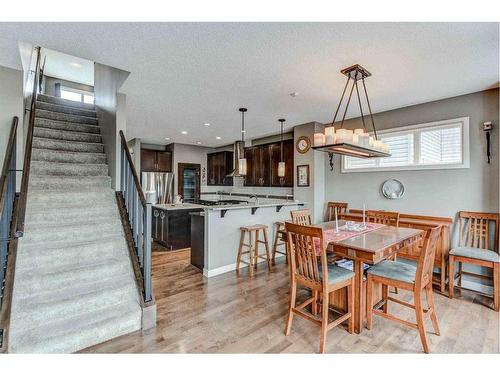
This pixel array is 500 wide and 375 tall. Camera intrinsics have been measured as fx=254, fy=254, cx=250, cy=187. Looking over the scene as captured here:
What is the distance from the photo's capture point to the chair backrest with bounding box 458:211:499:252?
10.5 ft

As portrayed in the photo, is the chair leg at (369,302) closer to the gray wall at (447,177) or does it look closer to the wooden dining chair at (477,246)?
the wooden dining chair at (477,246)

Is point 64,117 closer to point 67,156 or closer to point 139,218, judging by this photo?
point 67,156

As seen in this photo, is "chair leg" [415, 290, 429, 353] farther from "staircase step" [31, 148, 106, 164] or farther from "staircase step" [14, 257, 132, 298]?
"staircase step" [31, 148, 106, 164]

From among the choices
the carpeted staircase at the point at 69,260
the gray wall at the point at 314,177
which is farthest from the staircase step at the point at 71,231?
the gray wall at the point at 314,177

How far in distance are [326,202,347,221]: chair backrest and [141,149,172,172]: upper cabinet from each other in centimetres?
470

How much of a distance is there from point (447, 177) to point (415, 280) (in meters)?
2.22

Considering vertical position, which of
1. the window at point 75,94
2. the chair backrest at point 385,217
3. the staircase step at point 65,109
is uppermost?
the window at point 75,94

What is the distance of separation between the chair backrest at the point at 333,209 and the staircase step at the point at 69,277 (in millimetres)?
3611

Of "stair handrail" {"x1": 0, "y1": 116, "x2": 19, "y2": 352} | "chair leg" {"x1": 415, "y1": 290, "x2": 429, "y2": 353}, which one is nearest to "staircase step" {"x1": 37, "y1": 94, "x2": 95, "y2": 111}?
"stair handrail" {"x1": 0, "y1": 116, "x2": 19, "y2": 352}

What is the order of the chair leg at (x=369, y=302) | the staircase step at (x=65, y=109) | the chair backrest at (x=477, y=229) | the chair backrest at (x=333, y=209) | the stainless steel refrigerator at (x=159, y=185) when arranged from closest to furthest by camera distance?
1. the chair leg at (x=369, y=302)
2. the chair backrest at (x=477, y=229)
3. the staircase step at (x=65, y=109)
4. the chair backrest at (x=333, y=209)
5. the stainless steel refrigerator at (x=159, y=185)

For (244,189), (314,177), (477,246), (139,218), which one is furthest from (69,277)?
(244,189)

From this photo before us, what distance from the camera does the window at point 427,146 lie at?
11.5 feet

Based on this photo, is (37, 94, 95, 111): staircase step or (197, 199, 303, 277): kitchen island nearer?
(197, 199, 303, 277): kitchen island
